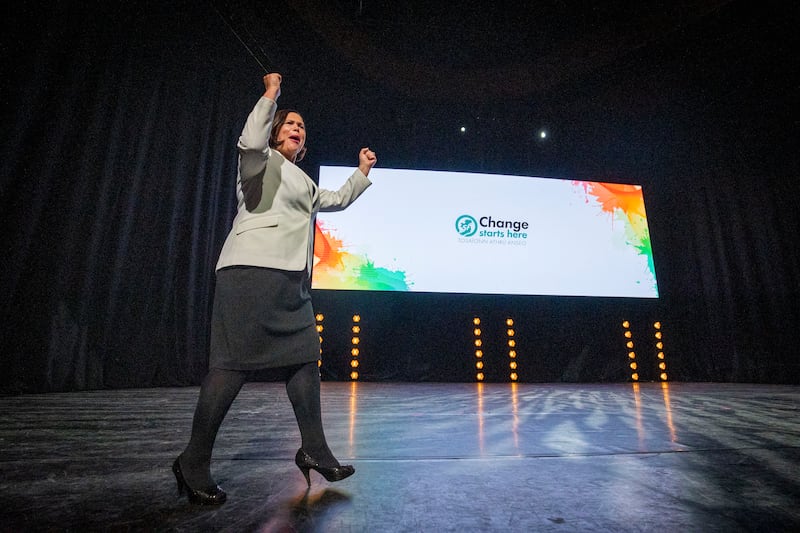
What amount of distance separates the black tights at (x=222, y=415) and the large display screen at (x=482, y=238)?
339 centimetres

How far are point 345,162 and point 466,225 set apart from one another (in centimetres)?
172

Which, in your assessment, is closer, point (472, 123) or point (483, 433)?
point (483, 433)

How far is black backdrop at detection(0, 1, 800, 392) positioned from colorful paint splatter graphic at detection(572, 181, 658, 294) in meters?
0.47

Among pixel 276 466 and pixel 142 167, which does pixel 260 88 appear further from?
pixel 276 466

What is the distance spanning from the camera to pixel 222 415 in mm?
944

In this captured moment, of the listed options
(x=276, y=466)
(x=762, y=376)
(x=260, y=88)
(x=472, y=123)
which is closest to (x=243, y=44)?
(x=260, y=88)

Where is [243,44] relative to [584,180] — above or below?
above

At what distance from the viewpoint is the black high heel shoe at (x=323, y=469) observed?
983mm

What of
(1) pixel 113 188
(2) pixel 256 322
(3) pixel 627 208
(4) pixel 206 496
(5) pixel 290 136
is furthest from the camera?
(3) pixel 627 208

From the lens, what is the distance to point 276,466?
3.83ft

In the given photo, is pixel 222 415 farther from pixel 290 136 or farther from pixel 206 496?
pixel 290 136

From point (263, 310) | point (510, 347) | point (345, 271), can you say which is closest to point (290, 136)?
point (263, 310)

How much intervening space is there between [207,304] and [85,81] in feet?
6.96

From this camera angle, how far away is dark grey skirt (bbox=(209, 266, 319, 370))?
37.6 inches
